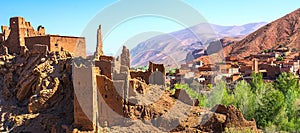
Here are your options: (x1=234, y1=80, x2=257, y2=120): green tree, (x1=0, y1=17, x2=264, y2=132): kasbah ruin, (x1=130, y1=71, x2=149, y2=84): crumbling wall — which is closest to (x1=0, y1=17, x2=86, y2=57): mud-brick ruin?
(x1=0, y1=17, x2=264, y2=132): kasbah ruin

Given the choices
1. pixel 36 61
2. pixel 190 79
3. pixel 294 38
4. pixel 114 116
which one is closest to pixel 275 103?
pixel 114 116

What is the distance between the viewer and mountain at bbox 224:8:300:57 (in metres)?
89.5

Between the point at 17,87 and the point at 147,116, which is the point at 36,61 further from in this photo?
the point at 147,116

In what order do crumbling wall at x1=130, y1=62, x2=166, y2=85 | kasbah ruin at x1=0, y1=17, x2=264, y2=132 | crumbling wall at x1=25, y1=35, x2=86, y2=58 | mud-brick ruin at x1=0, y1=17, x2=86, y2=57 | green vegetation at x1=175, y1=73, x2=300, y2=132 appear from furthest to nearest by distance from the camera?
green vegetation at x1=175, y1=73, x2=300, y2=132 → mud-brick ruin at x1=0, y1=17, x2=86, y2=57 → crumbling wall at x1=25, y1=35, x2=86, y2=58 → crumbling wall at x1=130, y1=62, x2=166, y2=85 → kasbah ruin at x1=0, y1=17, x2=264, y2=132

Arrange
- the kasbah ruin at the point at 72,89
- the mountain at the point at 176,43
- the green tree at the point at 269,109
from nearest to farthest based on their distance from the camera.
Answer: the kasbah ruin at the point at 72,89 → the green tree at the point at 269,109 → the mountain at the point at 176,43

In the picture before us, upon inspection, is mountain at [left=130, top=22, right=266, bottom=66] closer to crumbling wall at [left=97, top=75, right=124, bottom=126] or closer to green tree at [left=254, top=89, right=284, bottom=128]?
green tree at [left=254, top=89, right=284, bottom=128]

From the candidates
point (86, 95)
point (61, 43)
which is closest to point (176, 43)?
point (61, 43)

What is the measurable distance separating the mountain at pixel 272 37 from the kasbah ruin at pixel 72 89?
73.1 m

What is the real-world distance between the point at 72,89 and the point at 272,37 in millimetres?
88065

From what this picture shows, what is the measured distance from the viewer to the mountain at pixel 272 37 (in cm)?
8954

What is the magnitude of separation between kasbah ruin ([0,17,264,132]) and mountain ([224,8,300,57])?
73132mm

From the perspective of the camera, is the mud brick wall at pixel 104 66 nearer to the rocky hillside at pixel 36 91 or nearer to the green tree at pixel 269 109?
the rocky hillside at pixel 36 91

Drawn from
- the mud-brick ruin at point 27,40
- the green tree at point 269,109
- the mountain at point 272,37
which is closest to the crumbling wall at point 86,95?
the mud-brick ruin at point 27,40

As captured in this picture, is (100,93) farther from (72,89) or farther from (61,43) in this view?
(61,43)
